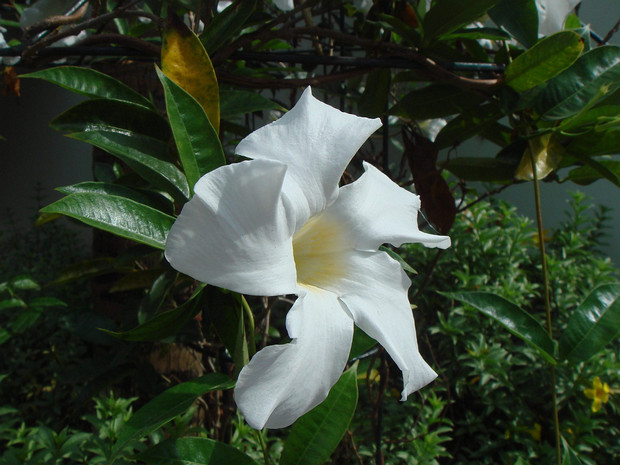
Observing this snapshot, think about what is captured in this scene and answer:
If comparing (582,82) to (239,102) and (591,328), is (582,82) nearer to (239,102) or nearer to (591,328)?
(591,328)

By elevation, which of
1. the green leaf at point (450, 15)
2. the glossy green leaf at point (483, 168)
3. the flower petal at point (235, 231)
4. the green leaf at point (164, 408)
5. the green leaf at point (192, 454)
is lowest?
the green leaf at point (192, 454)

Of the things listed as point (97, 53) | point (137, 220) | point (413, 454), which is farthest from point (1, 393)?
point (137, 220)

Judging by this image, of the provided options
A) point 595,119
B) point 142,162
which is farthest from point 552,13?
point 142,162

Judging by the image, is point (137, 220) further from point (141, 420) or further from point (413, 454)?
point (413, 454)

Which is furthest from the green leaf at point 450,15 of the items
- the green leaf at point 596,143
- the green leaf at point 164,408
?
the green leaf at point 164,408

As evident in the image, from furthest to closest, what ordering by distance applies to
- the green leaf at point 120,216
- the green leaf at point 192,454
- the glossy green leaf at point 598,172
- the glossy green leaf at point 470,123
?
the glossy green leaf at point 470,123, the glossy green leaf at point 598,172, the green leaf at point 192,454, the green leaf at point 120,216

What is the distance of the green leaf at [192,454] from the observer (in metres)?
0.60

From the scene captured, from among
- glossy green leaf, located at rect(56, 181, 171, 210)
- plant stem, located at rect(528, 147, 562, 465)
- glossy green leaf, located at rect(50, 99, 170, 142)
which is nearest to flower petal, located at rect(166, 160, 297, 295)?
glossy green leaf, located at rect(56, 181, 171, 210)

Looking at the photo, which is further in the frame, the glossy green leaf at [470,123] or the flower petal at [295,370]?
the glossy green leaf at [470,123]

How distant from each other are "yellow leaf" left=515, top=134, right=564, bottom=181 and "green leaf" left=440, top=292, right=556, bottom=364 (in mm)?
236

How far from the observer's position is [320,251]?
55cm

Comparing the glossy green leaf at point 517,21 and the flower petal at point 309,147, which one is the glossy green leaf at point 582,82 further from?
the flower petal at point 309,147

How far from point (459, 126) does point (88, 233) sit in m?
3.08

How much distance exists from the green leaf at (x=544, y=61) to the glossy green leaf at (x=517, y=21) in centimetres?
7
